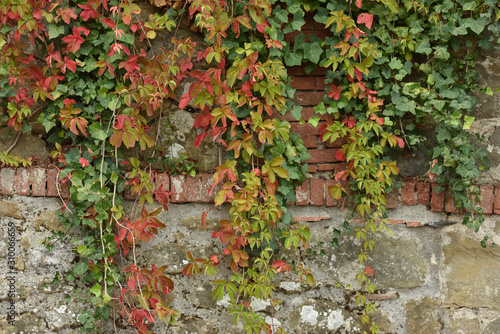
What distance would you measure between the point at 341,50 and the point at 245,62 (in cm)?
52

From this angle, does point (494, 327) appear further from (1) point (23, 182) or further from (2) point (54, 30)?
(2) point (54, 30)

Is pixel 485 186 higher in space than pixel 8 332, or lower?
higher

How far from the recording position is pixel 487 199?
2100 millimetres

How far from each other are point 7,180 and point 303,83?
1.63 m

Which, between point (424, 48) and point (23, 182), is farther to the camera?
point (23, 182)

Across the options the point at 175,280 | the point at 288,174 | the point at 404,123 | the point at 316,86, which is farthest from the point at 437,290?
the point at 175,280

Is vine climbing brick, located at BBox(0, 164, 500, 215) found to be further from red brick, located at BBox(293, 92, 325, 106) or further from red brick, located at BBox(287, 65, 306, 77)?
red brick, located at BBox(287, 65, 306, 77)

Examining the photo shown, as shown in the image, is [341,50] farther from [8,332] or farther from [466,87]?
[8,332]

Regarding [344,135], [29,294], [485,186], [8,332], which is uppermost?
[344,135]

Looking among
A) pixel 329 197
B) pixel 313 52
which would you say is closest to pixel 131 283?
pixel 329 197

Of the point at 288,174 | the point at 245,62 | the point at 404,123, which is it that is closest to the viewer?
the point at 245,62

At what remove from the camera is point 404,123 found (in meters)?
2.14

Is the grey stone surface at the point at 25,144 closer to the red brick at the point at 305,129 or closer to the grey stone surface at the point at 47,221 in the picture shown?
the grey stone surface at the point at 47,221

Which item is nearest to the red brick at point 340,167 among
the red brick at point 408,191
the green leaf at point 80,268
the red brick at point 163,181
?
the red brick at point 408,191
